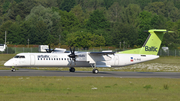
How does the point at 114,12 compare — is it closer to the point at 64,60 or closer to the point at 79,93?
the point at 64,60

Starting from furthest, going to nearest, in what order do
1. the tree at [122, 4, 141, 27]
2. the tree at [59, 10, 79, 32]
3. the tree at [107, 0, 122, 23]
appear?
the tree at [107, 0, 122, 23] → the tree at [59, 10, 79, 32] → the tree at [122, 4, 141, 27]

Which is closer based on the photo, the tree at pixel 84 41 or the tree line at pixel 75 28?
the tree at pixel 84 41

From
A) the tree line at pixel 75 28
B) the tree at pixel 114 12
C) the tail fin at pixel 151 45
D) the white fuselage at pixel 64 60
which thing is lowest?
the white fuselage at pixel 64 60

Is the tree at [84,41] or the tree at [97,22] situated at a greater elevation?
the tree at [97,22]

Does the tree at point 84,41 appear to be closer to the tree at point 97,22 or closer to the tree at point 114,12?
the tree at point 97,22

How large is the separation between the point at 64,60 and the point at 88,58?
312cm

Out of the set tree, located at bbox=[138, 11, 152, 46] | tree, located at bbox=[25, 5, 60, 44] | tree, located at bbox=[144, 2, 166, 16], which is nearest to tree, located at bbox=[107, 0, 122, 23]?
tree, located at bbox=[144, 2, 166, 16]

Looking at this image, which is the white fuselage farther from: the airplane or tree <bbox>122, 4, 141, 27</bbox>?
tree <bbox>122, 4, 141, 27</bbox>

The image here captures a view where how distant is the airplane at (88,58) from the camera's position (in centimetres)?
3512

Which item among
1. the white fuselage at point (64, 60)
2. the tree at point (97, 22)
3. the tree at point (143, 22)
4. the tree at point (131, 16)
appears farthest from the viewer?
the tree at point (131, 16)

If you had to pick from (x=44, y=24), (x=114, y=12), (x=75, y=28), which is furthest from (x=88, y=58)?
(x=114, y=12)

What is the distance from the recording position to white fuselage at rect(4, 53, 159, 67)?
35.0 meters

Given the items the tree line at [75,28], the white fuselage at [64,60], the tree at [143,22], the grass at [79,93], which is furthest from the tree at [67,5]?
the grass at [79,93]

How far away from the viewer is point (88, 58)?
1436 inches
